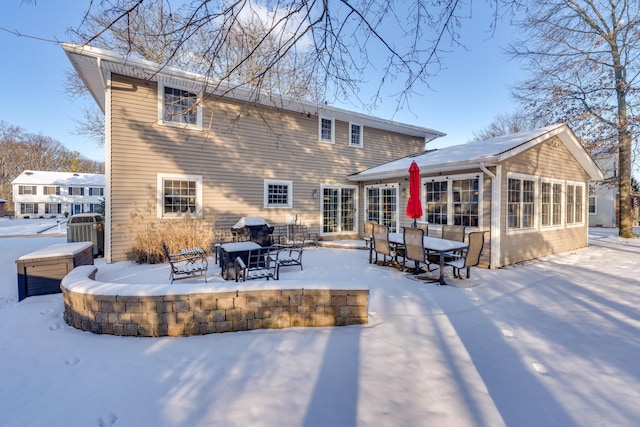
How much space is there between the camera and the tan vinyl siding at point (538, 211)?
7.63 meters

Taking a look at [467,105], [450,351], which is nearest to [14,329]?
[450,351]

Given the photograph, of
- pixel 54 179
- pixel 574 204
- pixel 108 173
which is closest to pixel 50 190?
pixel 54 179

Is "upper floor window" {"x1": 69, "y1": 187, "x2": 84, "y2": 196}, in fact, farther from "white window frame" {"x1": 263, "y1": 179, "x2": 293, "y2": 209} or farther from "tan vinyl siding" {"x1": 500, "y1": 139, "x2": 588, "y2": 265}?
"tan vinyl siding" {"x1": 500, "y1": 139, "x2": 588, "y2": 265}

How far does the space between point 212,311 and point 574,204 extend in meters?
12.6

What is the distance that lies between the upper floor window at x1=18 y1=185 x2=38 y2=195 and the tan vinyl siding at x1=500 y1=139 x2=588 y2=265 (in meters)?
Result: 44.3

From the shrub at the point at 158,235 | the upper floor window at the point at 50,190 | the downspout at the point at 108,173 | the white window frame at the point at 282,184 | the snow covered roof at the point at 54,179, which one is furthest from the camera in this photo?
the upper floor window at the point at 50,190

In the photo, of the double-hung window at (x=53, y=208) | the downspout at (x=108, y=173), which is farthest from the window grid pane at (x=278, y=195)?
the double-hung window at (x=53, y=208)

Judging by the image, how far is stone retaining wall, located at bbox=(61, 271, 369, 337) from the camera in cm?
341

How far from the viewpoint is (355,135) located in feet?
40.7

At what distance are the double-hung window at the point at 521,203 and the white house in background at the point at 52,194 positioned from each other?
37.1 meters

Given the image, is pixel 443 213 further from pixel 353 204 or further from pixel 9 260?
pixel 9 260

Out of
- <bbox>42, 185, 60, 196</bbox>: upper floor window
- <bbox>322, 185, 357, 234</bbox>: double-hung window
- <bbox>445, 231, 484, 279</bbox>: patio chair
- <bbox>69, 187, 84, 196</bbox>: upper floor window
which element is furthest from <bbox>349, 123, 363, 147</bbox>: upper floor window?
<bbox>42, 185, 60, 196</bbox>: upper floor window

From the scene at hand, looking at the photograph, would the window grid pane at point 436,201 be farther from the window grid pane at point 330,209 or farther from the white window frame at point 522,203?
the window grid pane at point 330,209

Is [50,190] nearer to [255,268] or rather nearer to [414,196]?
[255,268]
